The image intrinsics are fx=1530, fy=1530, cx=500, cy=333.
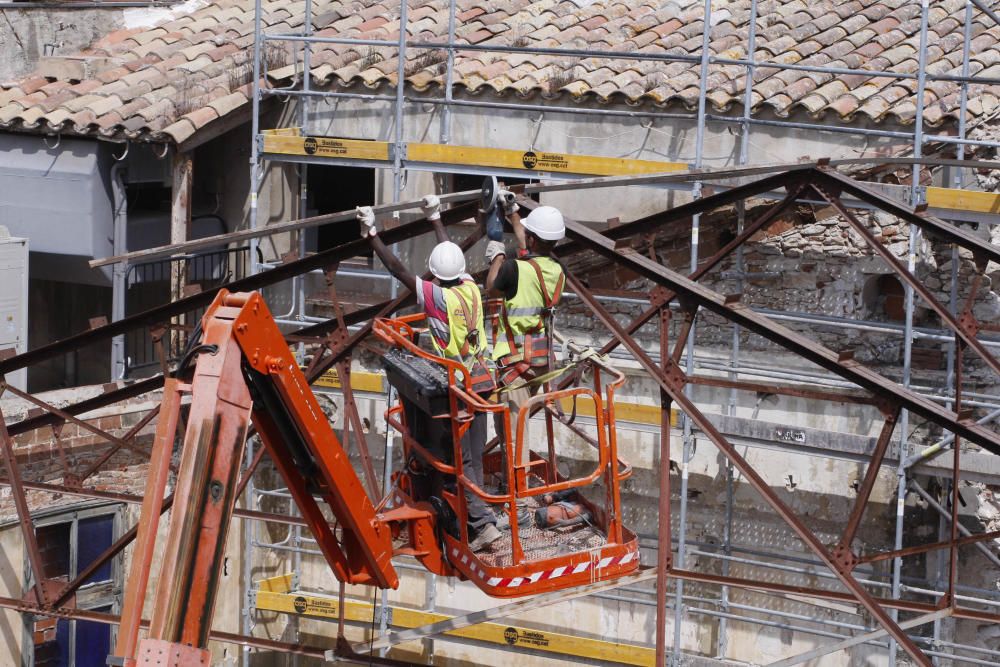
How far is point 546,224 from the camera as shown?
988 centimetres

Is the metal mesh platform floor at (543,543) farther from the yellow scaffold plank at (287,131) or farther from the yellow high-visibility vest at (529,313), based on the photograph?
the yellow scaffold plank at (287,131)

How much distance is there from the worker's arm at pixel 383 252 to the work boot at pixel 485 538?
1.58m

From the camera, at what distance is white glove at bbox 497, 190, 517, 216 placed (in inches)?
402

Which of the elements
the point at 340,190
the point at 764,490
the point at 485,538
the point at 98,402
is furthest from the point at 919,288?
the point at 340,190

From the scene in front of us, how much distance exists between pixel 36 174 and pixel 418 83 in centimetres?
400

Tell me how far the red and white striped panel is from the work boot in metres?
0.10

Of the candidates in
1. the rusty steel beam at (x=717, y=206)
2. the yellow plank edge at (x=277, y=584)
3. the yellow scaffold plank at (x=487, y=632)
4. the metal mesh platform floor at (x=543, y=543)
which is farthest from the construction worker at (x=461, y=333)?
the yellow plank edge at (x=277, y=584)

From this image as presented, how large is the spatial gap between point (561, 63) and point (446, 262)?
6864mm

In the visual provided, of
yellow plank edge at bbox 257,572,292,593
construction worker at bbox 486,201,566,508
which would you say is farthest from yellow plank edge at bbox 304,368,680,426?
construction worker at bbox 486,201,566,508

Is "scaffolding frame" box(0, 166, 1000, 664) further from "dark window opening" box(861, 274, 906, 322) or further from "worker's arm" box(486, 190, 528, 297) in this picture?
"dark window opening" box(861, 274, 906, 322)

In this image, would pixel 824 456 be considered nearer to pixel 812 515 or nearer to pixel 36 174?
pixel 812 515

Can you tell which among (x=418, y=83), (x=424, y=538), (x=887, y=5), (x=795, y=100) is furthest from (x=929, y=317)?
(x=424, y=538)

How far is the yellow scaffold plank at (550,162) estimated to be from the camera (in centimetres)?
1409

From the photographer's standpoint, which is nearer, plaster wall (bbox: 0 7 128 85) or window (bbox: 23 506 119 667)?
window (bbox: 23 506 119 667)
